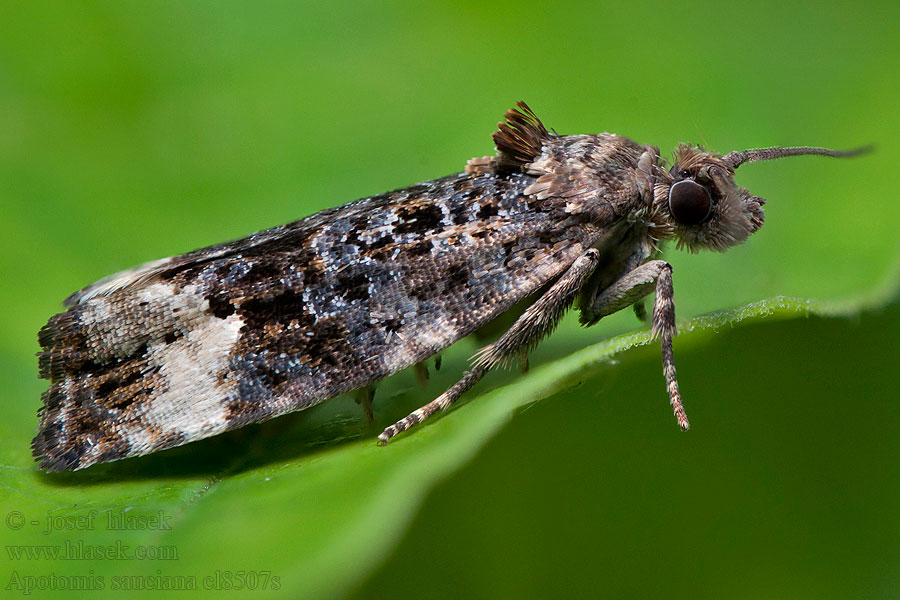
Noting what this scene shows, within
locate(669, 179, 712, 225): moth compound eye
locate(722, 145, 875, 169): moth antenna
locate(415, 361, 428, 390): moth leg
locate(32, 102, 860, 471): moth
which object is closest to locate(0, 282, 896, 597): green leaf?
locate(32, 102, 860, 471): moth

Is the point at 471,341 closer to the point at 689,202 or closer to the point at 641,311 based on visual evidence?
the point at 641,311

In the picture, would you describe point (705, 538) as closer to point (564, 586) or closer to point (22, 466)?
point (564, 586)

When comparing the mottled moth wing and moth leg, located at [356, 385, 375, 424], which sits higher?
the mottled moth wing

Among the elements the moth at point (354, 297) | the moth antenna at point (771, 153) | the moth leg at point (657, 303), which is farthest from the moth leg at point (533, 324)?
the moth antenna at point (771, 153)

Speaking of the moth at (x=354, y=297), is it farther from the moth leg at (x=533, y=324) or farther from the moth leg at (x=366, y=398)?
the moth leg at (x=366, y=398)

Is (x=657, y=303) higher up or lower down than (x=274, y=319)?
lower down

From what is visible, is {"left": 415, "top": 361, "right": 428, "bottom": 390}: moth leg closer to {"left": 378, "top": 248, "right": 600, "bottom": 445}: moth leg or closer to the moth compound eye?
{"left": 378, "top": 248, "right": 600, "bottom": 445}: moth leg

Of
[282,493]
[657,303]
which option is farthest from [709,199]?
[282,493]

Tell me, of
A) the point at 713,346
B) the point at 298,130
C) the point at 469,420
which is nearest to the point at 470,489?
the point at 469,420
